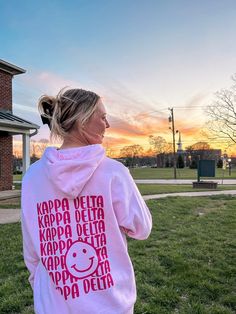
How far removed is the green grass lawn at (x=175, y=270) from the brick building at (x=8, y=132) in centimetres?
846

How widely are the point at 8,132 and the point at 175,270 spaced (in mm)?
13261

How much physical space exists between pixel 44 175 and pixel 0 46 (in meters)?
17.7

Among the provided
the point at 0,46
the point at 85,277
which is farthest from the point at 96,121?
the point at 0,46

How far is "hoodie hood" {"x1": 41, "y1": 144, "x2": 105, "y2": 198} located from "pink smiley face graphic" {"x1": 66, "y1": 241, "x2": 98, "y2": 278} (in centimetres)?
21

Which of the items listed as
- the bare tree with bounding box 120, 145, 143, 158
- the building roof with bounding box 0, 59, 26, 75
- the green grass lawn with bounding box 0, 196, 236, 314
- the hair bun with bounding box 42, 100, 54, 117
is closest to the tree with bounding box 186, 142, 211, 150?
the bare tree with bounding box 120, 145, 143, 158

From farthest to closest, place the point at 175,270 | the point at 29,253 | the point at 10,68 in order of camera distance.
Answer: the point at 10,68 < the point at 175,270 < the point at 29,253

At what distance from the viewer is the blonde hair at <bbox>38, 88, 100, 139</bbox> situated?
1514 millimetres

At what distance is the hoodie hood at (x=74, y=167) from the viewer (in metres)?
1.43

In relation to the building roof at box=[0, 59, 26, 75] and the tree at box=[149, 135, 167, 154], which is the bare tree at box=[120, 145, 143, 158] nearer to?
the tree at box=[149, 135, 167, 154]

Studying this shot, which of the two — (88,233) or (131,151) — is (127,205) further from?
(131,151)

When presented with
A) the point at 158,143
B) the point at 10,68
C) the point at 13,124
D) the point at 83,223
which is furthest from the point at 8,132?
the point at 158,143

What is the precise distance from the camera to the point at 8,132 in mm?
16438

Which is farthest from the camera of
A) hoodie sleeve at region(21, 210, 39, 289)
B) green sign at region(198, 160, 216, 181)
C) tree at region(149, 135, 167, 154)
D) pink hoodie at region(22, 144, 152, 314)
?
tree at region(149, 135, 167, 154)

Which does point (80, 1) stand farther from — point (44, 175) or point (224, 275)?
point (44, 175)
